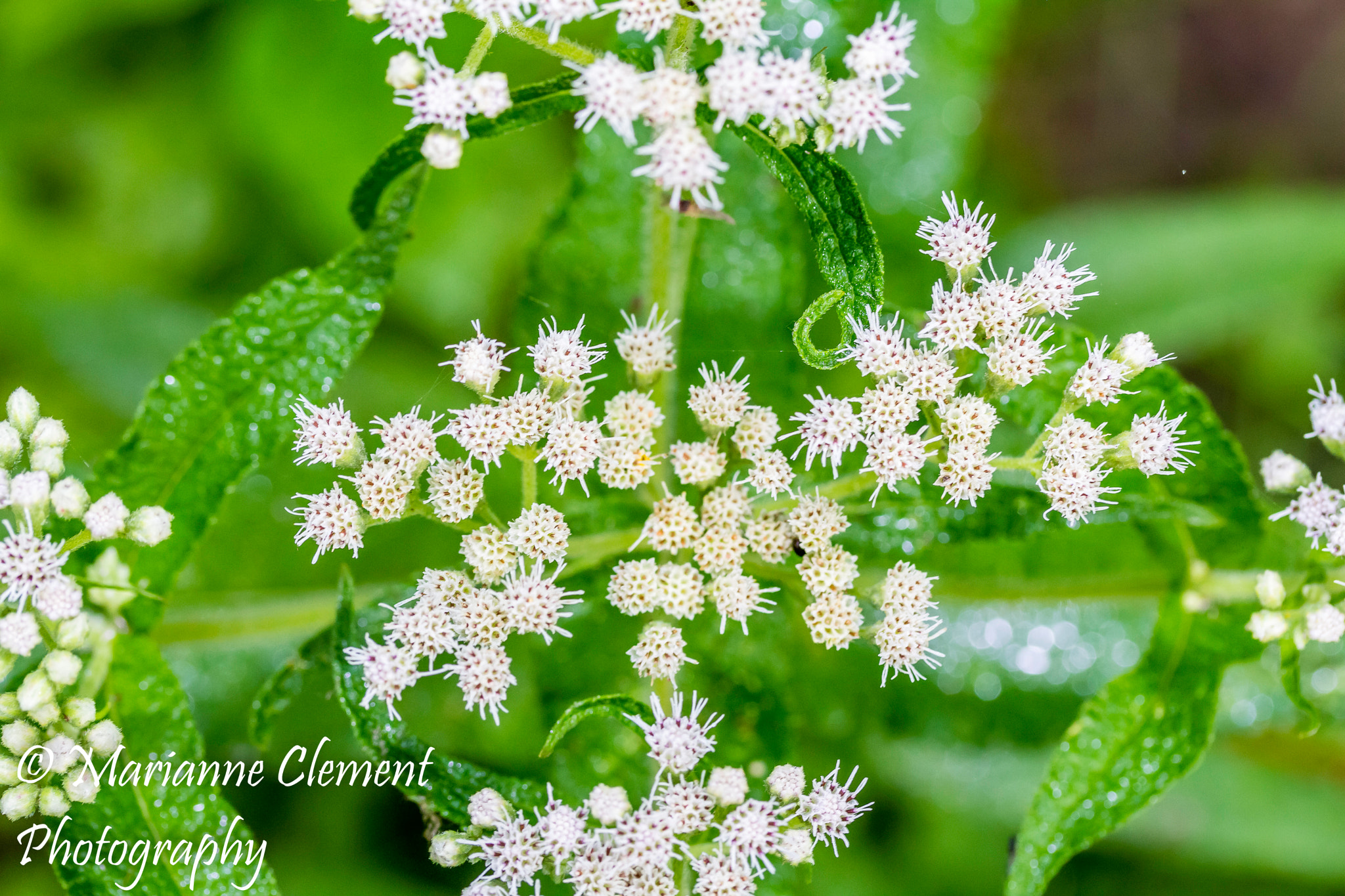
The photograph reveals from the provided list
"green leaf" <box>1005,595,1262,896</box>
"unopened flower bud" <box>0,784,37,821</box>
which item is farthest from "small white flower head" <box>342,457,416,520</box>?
"green leaf" <box>1005,595,1262,896</box>

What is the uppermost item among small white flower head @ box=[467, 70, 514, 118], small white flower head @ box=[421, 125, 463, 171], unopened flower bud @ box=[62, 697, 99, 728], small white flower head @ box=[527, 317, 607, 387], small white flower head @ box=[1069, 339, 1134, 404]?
small white flower head @ box=[467, 70, 514, 118]

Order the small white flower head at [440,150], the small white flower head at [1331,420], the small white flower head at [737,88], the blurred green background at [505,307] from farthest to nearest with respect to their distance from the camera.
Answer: the blurred green background at [505,307]
the small white flower head at [1331,420]
the small white flower head at [440,150]
the small white flower head at [737,88]

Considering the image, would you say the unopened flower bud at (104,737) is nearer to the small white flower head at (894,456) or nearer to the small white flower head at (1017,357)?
the small white flower head at (894,456)

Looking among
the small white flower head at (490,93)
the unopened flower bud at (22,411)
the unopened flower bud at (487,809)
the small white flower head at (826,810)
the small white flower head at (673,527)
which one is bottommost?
the unopened flower bud at (487,809)

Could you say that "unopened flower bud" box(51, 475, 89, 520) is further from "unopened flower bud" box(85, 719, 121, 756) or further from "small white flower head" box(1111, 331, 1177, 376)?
"small white flower head" box(1111, 331, 1177, 376)

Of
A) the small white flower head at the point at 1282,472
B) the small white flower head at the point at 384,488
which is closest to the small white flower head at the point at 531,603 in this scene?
the small white flower head at the point at 384,488

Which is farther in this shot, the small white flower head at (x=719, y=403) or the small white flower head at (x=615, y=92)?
the small white flower head at (x=719, y=403)
